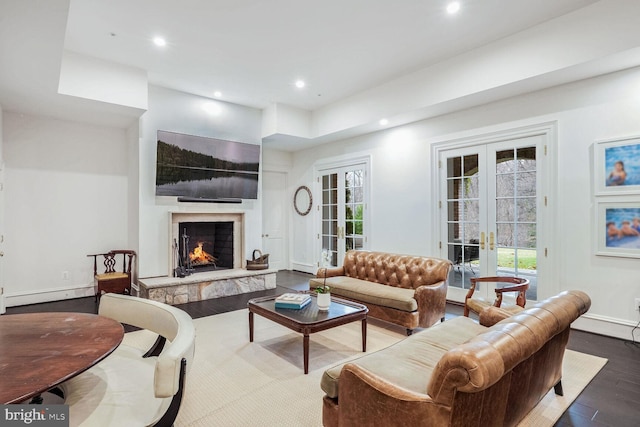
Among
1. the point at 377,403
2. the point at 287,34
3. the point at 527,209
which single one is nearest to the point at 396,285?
the point at 527,209

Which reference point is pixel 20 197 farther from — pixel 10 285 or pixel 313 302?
pixel 313 302

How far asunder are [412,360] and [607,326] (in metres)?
3.06

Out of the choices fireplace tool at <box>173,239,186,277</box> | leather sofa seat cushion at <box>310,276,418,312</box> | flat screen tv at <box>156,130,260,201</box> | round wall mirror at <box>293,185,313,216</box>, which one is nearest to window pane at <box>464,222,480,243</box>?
→ leather sofa seat cushion at <box>310,276,418,312</box>

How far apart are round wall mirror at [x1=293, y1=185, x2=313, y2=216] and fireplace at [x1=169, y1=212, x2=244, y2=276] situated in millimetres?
1715

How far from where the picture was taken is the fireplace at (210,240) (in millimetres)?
5828

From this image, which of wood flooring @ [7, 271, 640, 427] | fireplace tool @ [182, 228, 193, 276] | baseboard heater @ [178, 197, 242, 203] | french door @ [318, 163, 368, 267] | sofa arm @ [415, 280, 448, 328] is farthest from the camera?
french door @ [318, 163, 368, 267]

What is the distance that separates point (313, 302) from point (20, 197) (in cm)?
465

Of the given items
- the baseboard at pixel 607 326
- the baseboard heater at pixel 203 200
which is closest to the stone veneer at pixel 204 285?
the baseboard heater at pixel 203 200

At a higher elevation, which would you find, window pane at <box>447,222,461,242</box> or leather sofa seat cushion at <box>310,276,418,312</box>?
window pane at <box>447,222,461,242</box>

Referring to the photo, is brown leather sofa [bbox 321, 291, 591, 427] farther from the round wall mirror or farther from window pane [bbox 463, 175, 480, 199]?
the round wall mirror

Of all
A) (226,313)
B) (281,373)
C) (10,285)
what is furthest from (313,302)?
(10,285)

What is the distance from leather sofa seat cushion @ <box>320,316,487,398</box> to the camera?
6.04ft

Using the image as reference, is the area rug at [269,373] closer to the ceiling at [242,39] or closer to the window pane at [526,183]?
the window pane at [526,183]

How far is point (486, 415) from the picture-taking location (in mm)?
1496
